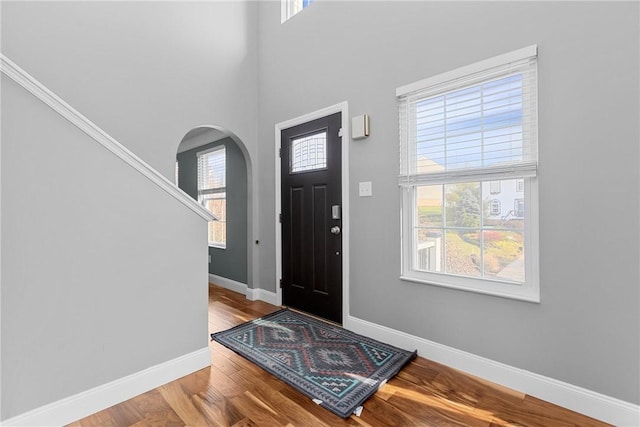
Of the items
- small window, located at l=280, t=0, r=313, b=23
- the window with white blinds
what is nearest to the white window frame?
small window, located at l=280, t=0, r=313, b=23

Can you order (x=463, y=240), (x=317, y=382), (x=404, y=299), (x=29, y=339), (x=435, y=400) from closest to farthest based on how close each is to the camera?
(x=29, y=339), (x=435, y=400), (x=317, y=382), (x=463, y=240), (x=404, y=299)

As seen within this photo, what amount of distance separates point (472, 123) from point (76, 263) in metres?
2.62

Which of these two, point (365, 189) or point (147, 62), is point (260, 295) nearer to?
point (365, 189)

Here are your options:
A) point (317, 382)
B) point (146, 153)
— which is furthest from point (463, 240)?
point (146, 153)

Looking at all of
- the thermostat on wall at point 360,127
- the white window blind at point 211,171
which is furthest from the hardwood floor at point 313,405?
the white window blind at point 211,171

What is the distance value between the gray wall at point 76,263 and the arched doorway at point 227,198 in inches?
73.9

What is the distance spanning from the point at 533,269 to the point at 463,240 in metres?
0.46

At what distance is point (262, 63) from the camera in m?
3.82

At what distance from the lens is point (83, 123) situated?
5.50 feet

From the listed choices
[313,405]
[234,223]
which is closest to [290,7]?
[234,223]

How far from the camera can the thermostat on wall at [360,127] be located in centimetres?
272

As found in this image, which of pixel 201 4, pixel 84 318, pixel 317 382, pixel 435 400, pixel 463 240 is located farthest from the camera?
pixel 201 4

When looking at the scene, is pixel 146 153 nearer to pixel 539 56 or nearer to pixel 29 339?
pixel 29 339

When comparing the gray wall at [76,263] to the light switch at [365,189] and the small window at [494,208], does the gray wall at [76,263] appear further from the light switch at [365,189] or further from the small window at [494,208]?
the small window at [494,208]
